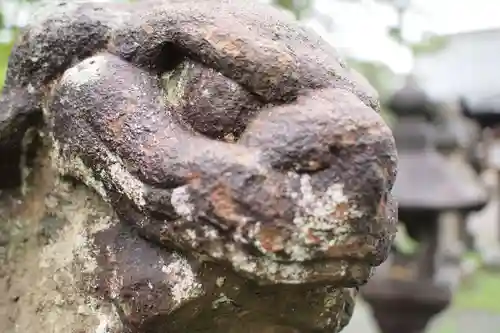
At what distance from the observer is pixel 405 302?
87.6 inches

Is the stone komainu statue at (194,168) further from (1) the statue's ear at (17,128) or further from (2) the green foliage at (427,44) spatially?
(2) the green foliage at (427,44)

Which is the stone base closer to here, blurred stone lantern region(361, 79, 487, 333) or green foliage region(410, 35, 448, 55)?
blurred stone lantern region(361, 79, 487, 333)

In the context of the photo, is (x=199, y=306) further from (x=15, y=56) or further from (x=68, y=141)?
(x=15, y=56)

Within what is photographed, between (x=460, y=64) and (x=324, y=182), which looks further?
(x=460, y=64)

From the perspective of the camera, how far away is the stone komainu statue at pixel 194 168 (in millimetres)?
592

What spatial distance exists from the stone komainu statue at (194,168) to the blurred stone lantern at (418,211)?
1522 mm

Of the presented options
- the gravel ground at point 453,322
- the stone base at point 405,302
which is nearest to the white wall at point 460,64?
the gravel ground at point 453,322

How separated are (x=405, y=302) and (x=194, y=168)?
1.73m

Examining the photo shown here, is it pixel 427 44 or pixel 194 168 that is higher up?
pixel 194 168

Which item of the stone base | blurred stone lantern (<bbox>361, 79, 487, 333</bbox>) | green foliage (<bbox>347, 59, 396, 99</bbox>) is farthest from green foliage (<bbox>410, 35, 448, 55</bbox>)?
the stone base

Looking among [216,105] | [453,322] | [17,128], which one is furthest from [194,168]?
[453,322]

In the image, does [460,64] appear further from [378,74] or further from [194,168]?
[194,168]

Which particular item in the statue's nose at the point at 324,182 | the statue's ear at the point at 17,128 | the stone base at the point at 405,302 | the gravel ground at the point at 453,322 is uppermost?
the statue's nose at the point at 324,182

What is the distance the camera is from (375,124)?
2.02 ft
